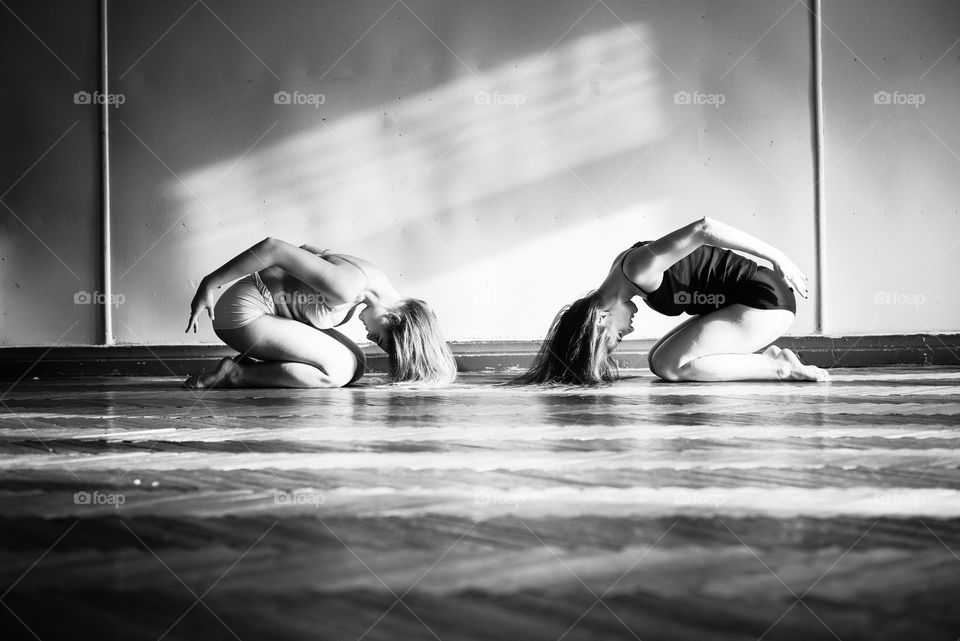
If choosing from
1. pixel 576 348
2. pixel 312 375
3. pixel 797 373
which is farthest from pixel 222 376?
pixel 797 373

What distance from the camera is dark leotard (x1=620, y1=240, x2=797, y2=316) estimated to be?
9.45ft

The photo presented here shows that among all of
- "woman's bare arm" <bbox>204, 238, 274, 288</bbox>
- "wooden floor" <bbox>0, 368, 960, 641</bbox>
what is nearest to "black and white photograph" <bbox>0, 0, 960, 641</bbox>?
"woman's bare arm" <bbox>204, 238, 274, 288</bbox>

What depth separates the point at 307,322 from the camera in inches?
118

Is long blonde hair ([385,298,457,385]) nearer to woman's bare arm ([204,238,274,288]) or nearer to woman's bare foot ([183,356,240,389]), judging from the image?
woman's bare arm ([204,238,274,288])

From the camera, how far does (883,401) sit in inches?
87.7

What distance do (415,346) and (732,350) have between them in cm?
123

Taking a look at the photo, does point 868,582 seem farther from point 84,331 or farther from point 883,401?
point 84,331

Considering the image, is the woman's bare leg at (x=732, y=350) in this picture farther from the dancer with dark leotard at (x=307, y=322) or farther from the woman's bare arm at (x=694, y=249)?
the dancer with dark leotard at (x=307, y=322)

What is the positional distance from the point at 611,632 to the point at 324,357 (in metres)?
2.38

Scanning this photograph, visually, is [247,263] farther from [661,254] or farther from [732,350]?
[732,350]

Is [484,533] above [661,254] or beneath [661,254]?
beneath

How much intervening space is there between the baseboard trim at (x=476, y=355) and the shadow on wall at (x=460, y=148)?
0.62 metres

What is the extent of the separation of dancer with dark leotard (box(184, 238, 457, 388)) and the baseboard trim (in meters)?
1.01

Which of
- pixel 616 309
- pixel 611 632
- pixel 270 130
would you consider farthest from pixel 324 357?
pixel 611 632
